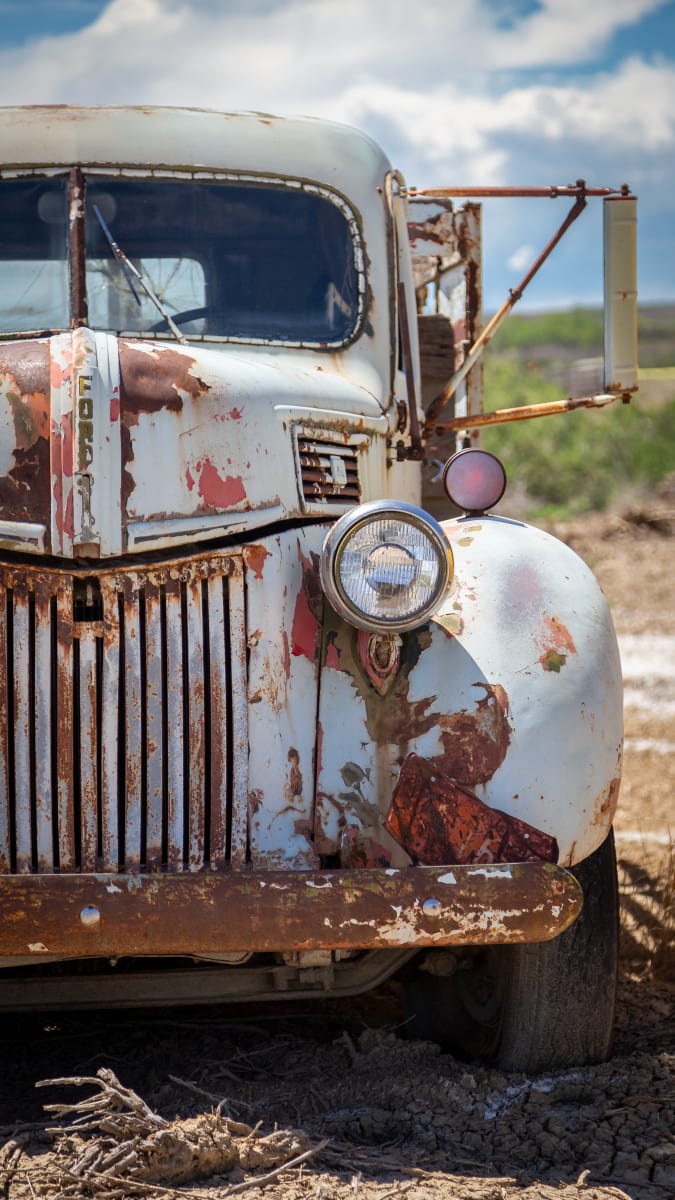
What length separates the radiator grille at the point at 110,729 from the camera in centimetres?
291

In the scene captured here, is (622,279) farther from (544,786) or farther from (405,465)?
(544,786)

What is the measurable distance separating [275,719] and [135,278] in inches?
57.9

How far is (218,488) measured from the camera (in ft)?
10.2

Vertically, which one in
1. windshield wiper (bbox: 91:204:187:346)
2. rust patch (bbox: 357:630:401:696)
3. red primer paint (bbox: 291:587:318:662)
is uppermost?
windshield wiper (bbox: 91:204:187:346)

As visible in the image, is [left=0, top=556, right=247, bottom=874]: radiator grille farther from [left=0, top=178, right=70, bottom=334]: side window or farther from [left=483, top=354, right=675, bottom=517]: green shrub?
[left=483, top=354, right=675, bottom=517]: green shrub

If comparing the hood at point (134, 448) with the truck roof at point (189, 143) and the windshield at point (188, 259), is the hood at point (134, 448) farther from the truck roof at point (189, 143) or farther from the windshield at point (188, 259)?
the truck roof at point (189, 143)

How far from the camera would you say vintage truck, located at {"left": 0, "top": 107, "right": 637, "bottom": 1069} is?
282cm

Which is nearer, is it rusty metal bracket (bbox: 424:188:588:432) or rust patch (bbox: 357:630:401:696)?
rust patch (bbox: 357:630:401:696)

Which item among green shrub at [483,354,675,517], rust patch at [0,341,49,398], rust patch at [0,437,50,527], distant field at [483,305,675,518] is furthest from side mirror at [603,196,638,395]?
green shrub at [483,354,675,517]

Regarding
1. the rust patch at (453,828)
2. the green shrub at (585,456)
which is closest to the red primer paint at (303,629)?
the rust patch at (453,828)

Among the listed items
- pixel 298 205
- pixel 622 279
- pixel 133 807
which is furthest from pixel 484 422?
pixel 133 807

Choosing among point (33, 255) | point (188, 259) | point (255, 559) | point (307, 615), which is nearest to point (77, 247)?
point (33, 255)

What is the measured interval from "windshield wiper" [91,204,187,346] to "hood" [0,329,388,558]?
0.48 meters

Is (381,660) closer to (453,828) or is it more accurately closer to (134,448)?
(453,828)
